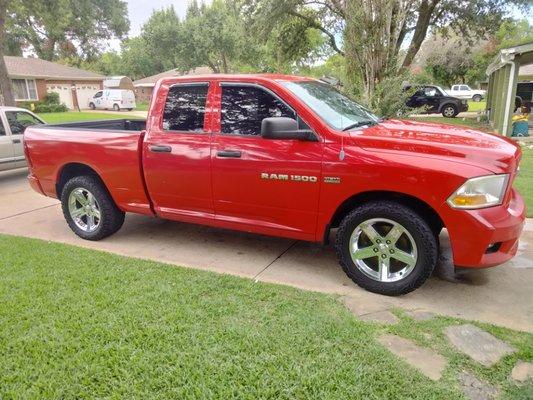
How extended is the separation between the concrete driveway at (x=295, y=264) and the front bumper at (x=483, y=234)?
1.45 ft

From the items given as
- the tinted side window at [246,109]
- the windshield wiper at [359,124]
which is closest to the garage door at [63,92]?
the tinted side window at [246,109]

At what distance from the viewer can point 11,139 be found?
885 centimetres

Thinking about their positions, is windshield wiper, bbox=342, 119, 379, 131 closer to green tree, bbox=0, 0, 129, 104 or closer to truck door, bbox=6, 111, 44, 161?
truck door, bbox=6, 111, 44, 161

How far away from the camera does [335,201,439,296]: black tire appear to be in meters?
3.48

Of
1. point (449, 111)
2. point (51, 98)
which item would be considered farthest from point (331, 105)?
point (51, 98)

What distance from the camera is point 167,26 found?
144ft

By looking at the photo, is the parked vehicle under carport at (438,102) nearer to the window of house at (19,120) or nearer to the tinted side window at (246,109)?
the window of house at (19,120)

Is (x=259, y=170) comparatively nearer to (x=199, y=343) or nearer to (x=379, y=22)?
(x=199, y=343)

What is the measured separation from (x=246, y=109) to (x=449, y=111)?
22504mm

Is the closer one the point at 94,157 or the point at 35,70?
the point at 94,157

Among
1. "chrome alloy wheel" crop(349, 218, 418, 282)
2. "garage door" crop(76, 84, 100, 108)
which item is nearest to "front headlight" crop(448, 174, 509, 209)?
"chrome alloy wheel" crop(349, 218, 418, 282)

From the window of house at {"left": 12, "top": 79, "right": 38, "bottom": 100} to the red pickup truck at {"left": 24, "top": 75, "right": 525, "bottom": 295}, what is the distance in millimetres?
34041

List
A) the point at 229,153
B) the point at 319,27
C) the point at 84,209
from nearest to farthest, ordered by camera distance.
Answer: the point at 229,153
the point at 84,209
the point at 319,27

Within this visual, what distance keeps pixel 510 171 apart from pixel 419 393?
6.14ft
